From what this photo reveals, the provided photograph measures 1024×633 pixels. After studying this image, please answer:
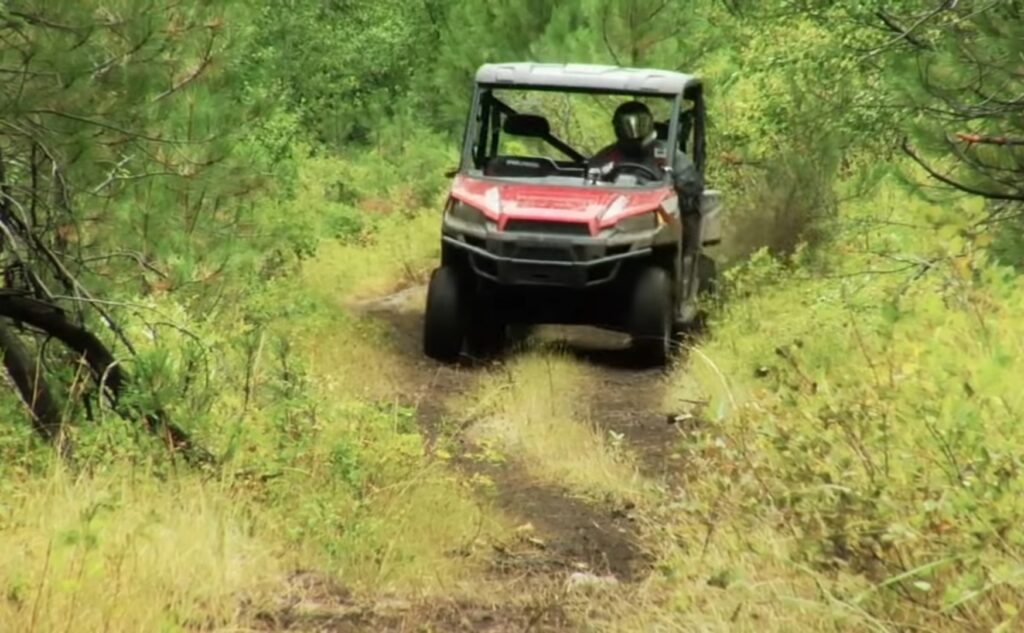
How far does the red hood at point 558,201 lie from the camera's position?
1088 cm

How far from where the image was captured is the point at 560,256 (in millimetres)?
10852

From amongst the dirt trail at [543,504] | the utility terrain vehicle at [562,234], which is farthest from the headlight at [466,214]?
the dirt trail at [543,504]

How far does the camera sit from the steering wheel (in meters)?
11.6

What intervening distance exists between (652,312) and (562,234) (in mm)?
773

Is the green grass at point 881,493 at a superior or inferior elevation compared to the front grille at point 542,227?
superior

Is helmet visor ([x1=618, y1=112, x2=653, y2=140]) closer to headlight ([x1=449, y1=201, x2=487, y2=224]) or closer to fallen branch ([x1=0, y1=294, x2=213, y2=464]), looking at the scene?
headlight ([x1=449, y1=201, x2=487, y2=224])

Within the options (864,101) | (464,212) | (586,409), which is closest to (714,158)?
(864,101)

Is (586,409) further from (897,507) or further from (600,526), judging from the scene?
(897,507)

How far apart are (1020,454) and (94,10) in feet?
12.7

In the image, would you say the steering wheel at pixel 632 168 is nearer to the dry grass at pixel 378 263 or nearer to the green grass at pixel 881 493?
the dry grass at pixel 378 263

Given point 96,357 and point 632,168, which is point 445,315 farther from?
point 96,357

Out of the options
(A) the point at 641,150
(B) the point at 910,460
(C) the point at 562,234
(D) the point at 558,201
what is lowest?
(C) the point at 562,234

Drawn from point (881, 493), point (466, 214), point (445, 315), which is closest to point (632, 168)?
point (466, 214)

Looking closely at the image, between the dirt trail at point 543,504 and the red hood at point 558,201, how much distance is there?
3.40 feet
